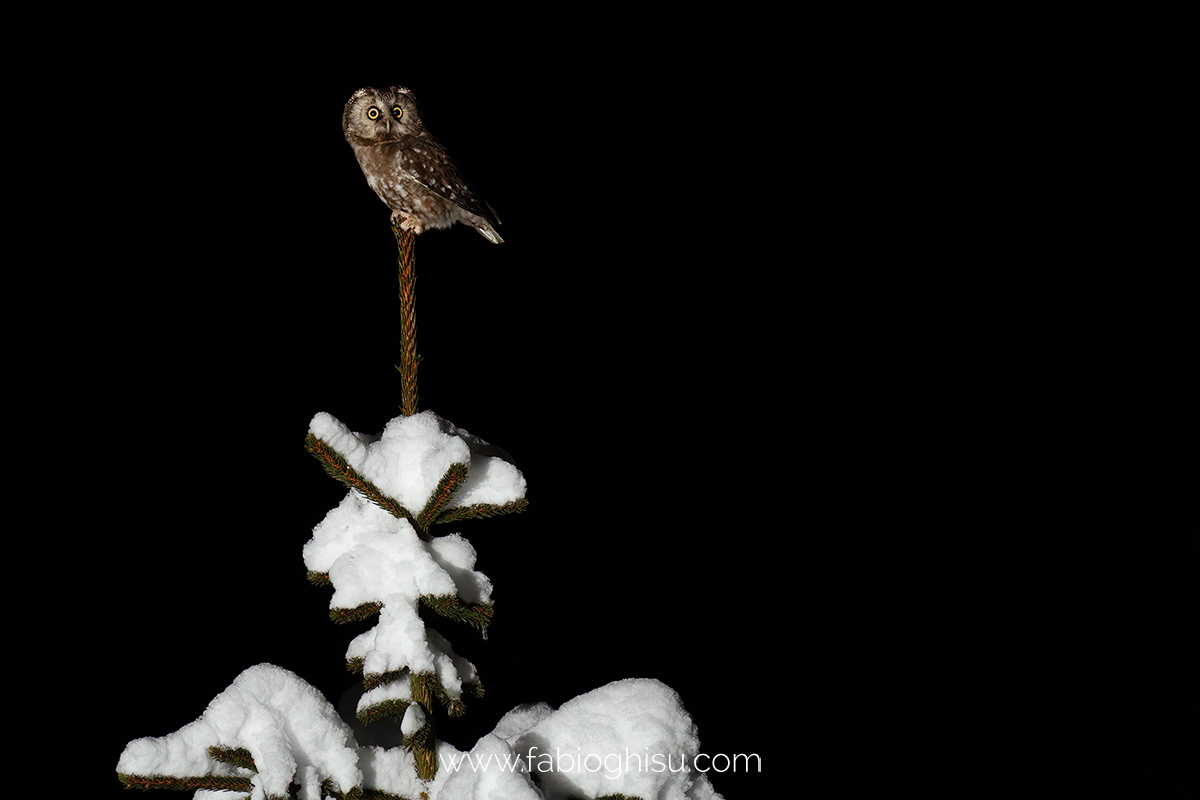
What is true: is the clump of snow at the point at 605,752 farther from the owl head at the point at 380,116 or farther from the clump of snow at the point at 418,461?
the owl head at the point at 380,116

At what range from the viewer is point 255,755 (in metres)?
2.55

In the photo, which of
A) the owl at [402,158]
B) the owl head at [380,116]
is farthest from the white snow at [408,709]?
the owl head at [380,116]

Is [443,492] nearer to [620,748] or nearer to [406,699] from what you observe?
[406,699]

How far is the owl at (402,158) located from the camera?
9.71 ft

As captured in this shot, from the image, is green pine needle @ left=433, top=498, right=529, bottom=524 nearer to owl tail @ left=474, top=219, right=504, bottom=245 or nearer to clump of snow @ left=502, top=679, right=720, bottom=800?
clump of snow @ left=502, top=679, right=720, bottom=800

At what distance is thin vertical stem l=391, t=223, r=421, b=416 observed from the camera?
8.96 feet

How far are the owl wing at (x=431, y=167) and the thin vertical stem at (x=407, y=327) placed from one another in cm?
26

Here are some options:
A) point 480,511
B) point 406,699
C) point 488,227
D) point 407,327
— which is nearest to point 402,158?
point 488,227

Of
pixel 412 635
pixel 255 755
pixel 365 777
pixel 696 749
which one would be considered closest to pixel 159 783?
pixel 255 755

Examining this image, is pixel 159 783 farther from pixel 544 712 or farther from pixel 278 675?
pixel 544 712

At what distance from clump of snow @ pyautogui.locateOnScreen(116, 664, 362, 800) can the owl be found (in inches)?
49.5

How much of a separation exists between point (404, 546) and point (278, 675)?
1.47ft

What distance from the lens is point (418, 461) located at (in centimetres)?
264

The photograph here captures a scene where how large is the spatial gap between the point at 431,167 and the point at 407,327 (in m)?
0.53
